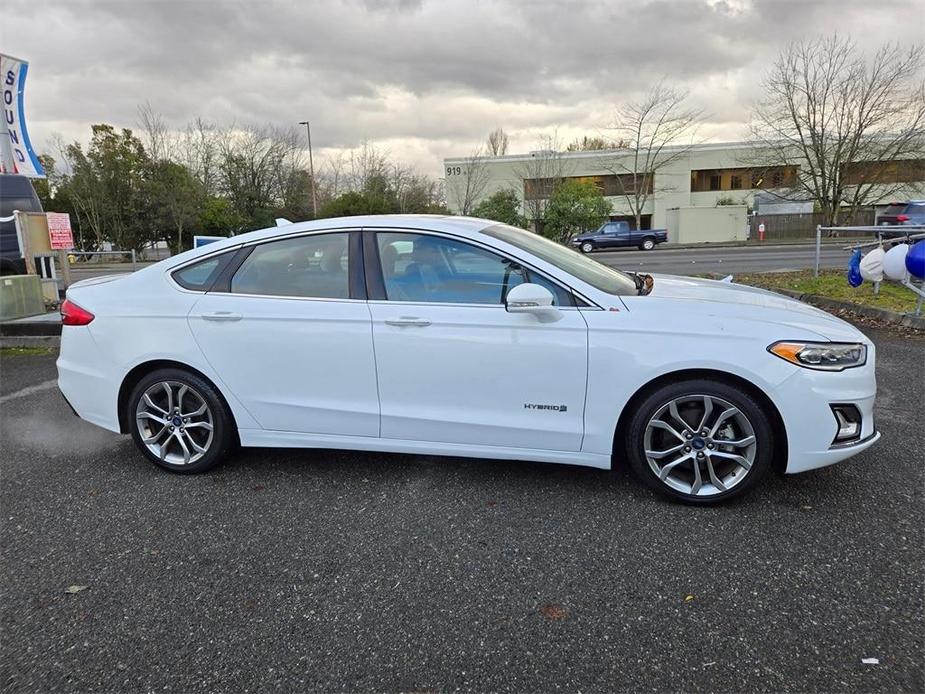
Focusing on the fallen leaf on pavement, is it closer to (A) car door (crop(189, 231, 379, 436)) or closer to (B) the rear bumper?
(A) car door (crop(189, 231, 379, 436))

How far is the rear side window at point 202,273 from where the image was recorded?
11.8ft

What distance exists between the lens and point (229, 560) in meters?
2.72

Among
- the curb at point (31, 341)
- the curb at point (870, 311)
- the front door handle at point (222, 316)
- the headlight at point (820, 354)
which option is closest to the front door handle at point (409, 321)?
the front door handle at point (222, 316)

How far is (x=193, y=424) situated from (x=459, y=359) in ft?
5.87

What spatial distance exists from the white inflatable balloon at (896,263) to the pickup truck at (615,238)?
2137cm

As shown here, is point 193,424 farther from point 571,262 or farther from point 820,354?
point 820,354

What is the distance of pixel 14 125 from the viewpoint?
34.0ft

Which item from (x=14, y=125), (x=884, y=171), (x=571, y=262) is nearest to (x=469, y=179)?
(x=884, y=171)

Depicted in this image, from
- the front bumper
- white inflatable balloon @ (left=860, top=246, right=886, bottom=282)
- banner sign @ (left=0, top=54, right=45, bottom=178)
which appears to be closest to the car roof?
the front bumper

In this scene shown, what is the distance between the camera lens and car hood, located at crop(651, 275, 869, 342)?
2.98 metres

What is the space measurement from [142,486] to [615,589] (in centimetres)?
285

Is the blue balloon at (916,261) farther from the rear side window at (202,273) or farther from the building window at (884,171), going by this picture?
the building window at (884,171)

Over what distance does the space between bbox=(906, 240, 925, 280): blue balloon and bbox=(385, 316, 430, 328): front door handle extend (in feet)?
23.1

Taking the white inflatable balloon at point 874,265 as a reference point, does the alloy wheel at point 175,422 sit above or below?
below
